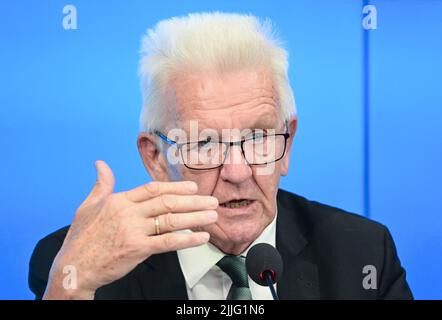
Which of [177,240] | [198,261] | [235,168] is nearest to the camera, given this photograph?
[177,240]

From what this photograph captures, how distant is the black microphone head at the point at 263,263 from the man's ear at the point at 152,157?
1.41ft

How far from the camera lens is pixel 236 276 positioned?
138 centimetres

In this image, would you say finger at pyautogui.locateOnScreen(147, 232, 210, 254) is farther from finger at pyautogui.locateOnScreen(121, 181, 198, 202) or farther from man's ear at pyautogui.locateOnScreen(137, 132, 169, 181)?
man's ear at pyautogui.locateOnScreen(137, 132, 169, 181)

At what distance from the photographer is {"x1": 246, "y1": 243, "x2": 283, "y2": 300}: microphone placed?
116 cm

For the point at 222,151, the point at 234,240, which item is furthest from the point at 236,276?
the point at 222,151

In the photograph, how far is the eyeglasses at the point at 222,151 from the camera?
138cm

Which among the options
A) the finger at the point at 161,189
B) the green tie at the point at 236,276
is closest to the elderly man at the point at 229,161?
the green tie at the point at 236,276

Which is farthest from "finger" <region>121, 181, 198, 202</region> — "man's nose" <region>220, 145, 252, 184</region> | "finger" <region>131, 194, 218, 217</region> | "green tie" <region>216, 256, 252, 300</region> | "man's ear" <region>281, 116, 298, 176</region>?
"man's ear" <region>281, 116, 298, 176</region>

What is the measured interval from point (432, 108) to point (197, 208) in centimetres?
118

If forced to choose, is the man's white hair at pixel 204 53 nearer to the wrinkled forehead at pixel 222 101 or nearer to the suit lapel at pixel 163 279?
the wrinkled forehead at pixel 222 101

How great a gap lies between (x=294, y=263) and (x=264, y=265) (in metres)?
0.38

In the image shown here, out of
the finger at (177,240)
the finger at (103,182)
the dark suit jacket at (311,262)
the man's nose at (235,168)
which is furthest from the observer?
the dark suit jacket at (311,262)

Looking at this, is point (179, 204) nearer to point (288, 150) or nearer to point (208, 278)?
point (208, 278)
